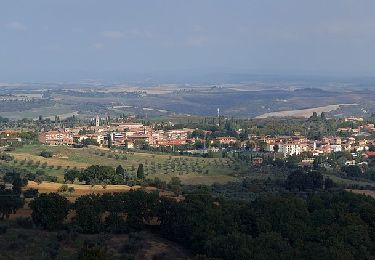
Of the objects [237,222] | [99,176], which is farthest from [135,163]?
[237,222]

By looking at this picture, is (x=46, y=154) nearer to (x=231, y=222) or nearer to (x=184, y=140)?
(x=184, y=140)

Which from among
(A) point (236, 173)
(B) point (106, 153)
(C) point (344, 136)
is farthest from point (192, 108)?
(A) point (236, 173)

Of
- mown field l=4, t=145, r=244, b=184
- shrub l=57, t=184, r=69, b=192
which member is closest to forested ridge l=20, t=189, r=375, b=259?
shrub l=57, t=184, r=69, b=192

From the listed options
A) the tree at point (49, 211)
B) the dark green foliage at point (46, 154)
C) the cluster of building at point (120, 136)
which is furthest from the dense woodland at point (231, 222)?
the cluster of building at point (120, 136)

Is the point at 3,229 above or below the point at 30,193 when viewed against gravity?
above

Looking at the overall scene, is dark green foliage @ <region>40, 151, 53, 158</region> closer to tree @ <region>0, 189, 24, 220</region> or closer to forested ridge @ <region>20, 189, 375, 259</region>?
tree @ <region>0, 189, 24, 220</region>

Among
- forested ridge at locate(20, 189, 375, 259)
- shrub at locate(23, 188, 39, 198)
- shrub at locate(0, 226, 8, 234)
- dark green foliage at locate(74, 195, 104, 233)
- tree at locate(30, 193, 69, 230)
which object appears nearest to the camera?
forested ridge at locate(20, 189, 375, 259)

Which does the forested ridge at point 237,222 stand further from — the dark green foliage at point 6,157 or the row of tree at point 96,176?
the dark green foliage at point 6,157
